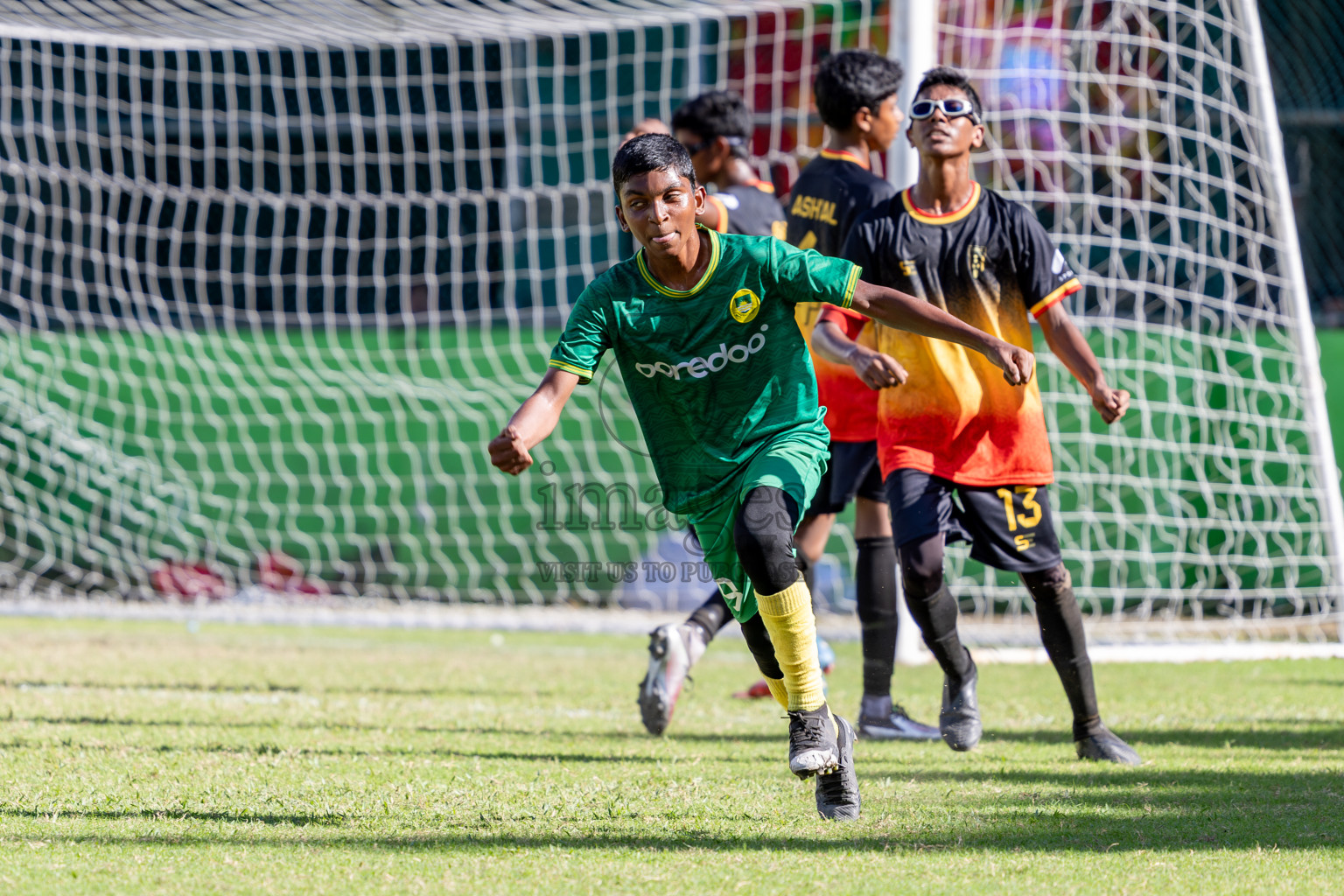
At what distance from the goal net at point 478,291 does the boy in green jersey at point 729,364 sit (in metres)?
2.60

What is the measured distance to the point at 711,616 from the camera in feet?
16.2

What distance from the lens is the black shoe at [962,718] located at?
4.04m

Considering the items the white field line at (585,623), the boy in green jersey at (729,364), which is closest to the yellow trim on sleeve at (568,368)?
the boy in green jersey at (729,364)

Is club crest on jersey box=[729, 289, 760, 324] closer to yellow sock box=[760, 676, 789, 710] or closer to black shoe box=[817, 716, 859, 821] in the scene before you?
yellow sock box=[760, 676, 789, 710]

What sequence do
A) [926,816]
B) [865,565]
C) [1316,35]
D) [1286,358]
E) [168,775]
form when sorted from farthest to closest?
[1316,35]
[1286,358]
[865,565]
[168,775]
[926,816]

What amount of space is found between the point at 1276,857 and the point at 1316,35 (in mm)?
11098

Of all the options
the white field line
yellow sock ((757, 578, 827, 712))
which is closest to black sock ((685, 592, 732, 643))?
yellow sock ((757, 578, 827, 712))

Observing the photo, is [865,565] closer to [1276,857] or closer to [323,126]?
[1276,857]

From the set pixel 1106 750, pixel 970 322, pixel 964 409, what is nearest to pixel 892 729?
pixel 1106 750

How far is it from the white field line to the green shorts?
3.64 meters

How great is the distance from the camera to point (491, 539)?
9.84 m

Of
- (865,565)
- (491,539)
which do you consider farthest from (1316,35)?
(865,565)

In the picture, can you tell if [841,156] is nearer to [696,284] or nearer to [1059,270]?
[1059,270]

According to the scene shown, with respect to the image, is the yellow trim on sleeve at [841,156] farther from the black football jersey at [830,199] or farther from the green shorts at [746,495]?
the green shorts at [746,495]
